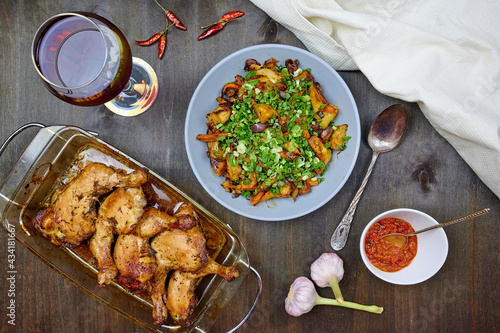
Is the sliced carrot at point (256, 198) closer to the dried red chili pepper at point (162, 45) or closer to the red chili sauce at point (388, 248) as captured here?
the red chili sauce at point (388, 248)

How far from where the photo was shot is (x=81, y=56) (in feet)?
5.70

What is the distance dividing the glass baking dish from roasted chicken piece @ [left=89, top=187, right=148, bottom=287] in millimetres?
172

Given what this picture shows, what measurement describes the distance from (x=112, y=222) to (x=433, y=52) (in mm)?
1995

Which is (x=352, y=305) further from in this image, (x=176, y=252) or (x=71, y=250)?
(x=71, y=250)

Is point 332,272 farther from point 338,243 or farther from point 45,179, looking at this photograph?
point 45,179

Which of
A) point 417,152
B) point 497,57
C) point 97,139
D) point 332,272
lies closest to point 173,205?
point 97,139

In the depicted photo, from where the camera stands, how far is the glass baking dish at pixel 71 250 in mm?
1999

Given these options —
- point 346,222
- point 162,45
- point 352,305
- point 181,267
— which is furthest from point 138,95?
point 352,305

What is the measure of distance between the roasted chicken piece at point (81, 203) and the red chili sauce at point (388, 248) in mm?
1341

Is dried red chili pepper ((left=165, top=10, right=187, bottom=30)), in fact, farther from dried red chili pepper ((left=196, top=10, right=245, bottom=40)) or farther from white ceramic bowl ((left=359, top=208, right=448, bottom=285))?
white ceramic bowl ((left=359, top=208, right=448, bottom=285))

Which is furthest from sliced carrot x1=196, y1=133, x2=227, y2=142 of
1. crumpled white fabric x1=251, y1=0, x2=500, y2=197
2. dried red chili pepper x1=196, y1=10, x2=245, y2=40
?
crumpled white fabric x1=251, y1=0, x2=500, y2=197

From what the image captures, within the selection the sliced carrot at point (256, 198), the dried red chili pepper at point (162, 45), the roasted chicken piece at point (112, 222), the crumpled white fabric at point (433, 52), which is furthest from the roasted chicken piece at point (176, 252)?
the crumpled white fabric at point (433, 52)

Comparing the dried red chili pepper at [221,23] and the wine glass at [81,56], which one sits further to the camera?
the dried red chili pepper at [221,23]

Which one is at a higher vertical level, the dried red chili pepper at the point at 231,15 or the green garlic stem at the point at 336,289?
the dried red chili pepper at the point at 231,15
